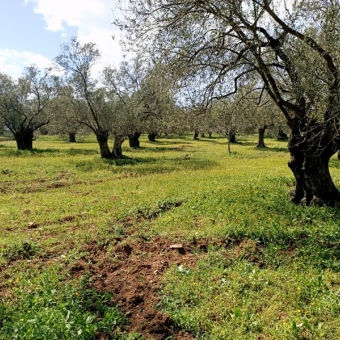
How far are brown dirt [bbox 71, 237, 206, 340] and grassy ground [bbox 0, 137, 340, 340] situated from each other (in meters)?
0.10

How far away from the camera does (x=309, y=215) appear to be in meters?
8.92

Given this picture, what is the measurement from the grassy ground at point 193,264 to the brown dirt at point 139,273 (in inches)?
3.8

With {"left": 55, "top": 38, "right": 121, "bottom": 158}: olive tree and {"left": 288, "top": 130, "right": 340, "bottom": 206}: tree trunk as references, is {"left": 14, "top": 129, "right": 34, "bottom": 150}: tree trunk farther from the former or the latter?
{"left": 288, "top": 130, "right": 340, "bottom": 206}: tree trunk

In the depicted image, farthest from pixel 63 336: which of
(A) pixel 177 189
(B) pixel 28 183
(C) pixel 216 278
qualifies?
(B) pixel 28 183

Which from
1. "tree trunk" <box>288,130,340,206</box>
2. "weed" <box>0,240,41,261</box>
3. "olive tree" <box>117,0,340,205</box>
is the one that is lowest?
"weed" <box>0,240,41,261</box>

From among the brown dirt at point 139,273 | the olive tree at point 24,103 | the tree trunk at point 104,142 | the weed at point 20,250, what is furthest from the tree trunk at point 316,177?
the olive tree at point 24,103

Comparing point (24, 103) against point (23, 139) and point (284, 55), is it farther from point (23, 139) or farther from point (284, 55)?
point (284, 55)

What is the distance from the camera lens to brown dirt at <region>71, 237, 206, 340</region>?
4.64 meters

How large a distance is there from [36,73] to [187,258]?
36419 millimetres

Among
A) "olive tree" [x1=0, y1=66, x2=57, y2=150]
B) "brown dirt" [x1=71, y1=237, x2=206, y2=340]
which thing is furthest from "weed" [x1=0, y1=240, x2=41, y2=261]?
"olive tree" [x1=0, y1=66, x2=57, y2=150]

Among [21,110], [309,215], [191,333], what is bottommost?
[191,333]

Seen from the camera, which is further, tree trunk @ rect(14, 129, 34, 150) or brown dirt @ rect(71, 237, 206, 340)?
tree trunk @ rect(14, 129, 34, 150)

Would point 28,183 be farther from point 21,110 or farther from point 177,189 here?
point 21,110

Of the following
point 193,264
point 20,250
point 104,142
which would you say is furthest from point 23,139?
point 193,264
